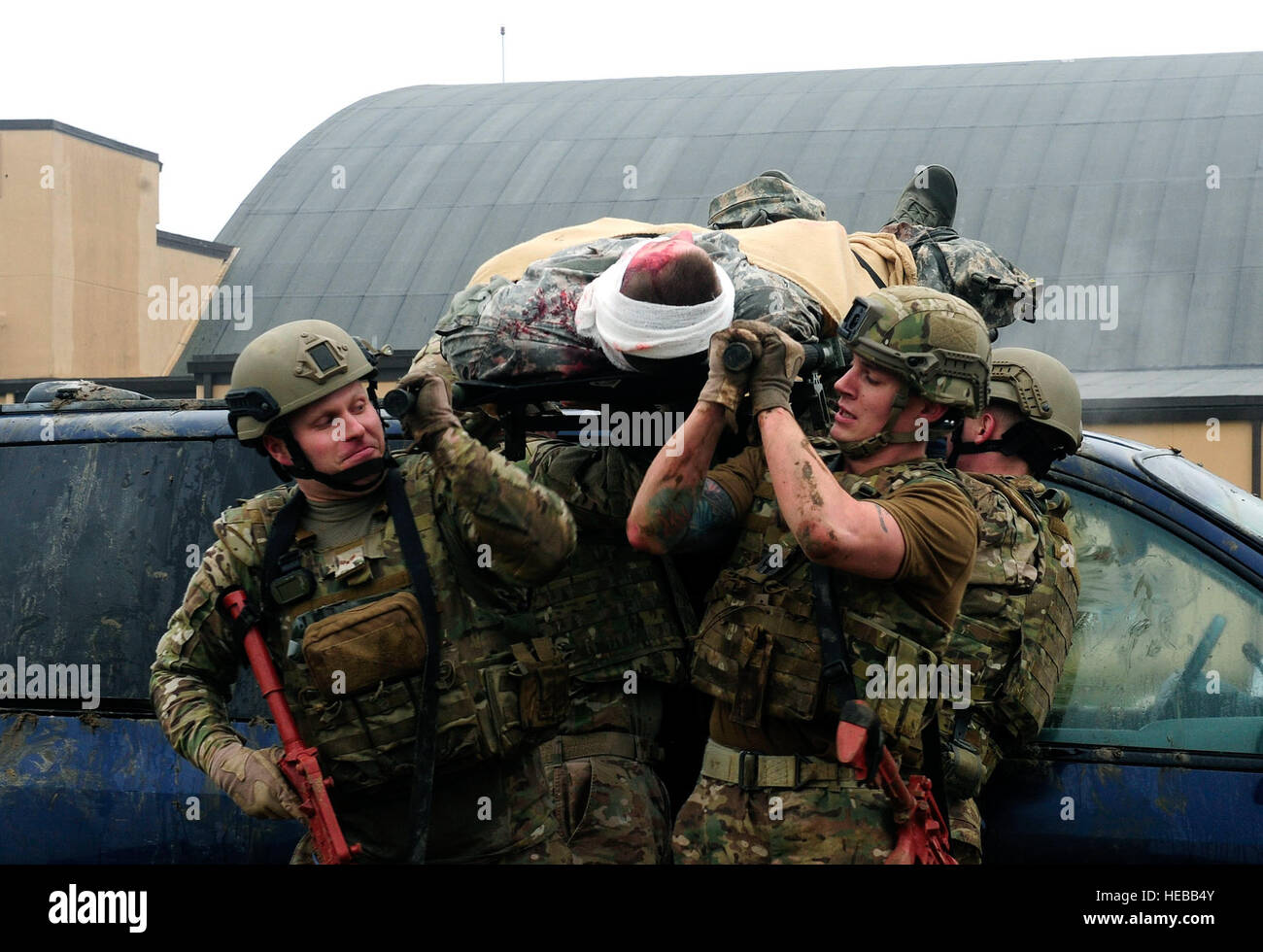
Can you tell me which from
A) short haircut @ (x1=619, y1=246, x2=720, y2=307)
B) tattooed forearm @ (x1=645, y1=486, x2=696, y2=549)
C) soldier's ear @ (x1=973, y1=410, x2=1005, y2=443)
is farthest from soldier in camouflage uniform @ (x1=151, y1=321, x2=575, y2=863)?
soldier's ear @ (x1=973, y1=410, x2=1005, y2=443)

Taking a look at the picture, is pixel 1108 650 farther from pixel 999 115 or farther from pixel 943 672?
pixel 999 115

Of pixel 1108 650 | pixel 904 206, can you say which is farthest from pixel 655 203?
pixel 1108 650

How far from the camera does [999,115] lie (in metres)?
18.9

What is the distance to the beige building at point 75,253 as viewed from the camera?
22.4 metres

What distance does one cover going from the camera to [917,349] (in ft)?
10.9

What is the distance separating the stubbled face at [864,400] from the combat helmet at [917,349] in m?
0.01

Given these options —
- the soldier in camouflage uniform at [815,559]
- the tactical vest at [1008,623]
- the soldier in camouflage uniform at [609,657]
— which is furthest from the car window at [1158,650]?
the soldier in camouflage uniform at [609,657]

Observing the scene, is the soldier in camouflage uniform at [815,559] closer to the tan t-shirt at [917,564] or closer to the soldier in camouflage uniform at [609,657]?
the tan t-shirt at [917,564]

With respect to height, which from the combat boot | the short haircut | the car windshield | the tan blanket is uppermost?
the combat boot

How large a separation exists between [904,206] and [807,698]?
292cm

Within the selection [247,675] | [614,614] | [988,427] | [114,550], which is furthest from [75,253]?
[988,427]

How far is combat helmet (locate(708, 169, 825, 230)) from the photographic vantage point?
15.2 ft

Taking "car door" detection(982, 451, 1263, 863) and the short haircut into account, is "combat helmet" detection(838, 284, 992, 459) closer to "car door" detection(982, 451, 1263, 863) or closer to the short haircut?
the short haircut

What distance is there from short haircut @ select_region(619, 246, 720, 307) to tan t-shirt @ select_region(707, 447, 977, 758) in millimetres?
407
